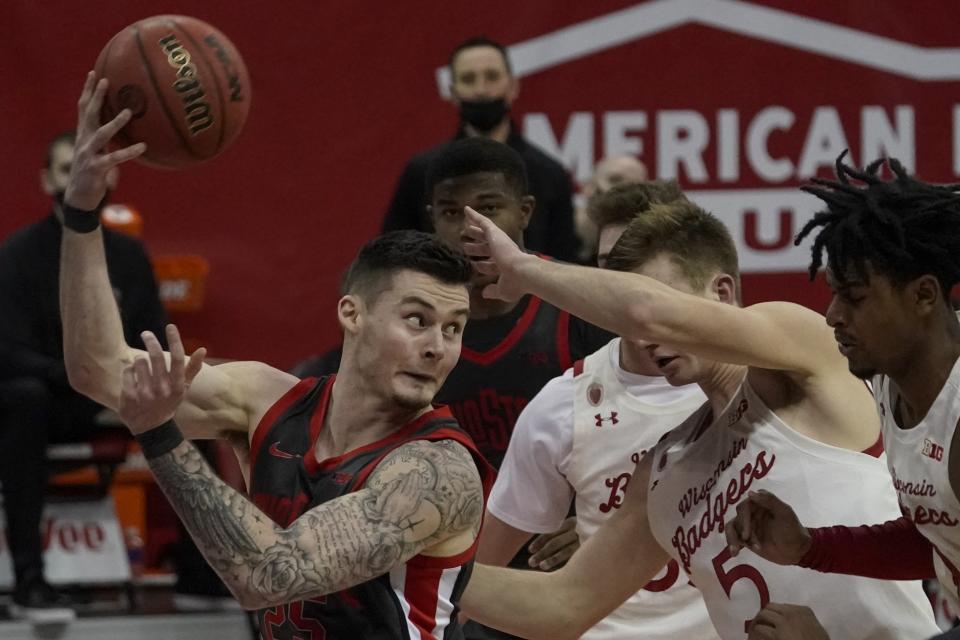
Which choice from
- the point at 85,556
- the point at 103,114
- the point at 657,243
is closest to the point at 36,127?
the point at 85,556

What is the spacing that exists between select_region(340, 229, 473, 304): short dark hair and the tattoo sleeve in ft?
1.45

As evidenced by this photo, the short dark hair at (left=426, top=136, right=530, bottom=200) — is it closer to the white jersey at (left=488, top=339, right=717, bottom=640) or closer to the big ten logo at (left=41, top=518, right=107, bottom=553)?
the white jersey at (left=488, top=339, right=717, bottom=640)

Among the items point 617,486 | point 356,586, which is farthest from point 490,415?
point 356,586

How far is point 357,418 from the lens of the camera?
3.86m

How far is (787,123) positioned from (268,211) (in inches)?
103

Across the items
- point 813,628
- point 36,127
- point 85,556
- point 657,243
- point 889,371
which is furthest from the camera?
point 36,127

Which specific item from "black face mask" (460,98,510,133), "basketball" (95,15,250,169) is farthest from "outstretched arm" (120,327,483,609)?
"black face mask" (460,98,510,133)

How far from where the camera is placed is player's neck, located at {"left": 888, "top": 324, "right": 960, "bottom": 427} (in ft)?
11.0

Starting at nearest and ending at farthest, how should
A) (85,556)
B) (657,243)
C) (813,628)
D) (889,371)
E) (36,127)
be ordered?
(889,371) < (813,628) < (657,243) < (85,556) < (36,127)

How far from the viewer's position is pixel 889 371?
3393mm

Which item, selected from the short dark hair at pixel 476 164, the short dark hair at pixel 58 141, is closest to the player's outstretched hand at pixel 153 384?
the short dark hair at pixel 476 164

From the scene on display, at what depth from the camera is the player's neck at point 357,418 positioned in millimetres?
3826

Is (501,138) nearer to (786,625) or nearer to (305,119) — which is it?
(305,119)

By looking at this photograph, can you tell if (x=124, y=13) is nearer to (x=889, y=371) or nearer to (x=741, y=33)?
(x=741, y=33)
